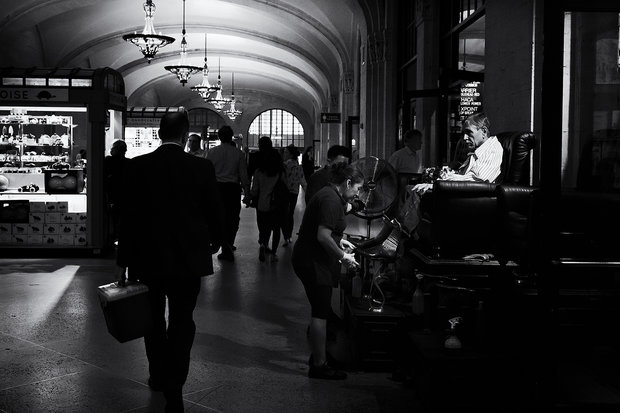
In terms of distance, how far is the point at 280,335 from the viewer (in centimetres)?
631

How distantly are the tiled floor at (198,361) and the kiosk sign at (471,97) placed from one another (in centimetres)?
327

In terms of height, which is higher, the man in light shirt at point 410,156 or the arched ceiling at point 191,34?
the arched ceiling at point 191,34

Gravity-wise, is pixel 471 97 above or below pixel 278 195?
above

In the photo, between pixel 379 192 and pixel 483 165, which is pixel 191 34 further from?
pixel 483 165

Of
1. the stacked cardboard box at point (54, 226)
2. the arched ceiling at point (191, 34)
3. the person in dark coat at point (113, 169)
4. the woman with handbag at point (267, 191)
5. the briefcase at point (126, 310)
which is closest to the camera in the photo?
the briefcase at point (126, 310)

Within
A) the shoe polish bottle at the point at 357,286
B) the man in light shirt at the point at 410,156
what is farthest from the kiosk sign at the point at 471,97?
the shoe polish bottle at the point at 357,286

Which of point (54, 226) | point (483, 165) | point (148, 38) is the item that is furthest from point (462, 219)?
point (148, 38)

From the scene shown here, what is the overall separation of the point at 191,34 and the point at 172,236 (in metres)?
24.1

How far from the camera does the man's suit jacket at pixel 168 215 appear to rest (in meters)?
4.22

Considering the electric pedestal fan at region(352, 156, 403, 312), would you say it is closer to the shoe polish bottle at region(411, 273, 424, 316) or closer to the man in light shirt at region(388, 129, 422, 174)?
the shoe polish bottle at region(411, 273, 424, 316)

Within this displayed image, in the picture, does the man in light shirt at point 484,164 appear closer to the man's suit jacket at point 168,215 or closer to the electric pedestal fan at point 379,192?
the electric pedestal fan at point 379,192

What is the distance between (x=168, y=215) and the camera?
4250 millimetres

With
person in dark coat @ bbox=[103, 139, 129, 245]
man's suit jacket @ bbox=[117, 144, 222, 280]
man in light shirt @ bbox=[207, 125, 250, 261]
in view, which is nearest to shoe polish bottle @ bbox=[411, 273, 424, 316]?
man's suit jacket @ bbox=[117, 144, 222, 280]

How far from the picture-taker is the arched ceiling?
19844 millimetres
